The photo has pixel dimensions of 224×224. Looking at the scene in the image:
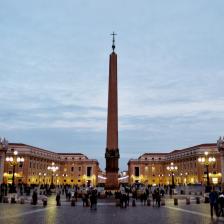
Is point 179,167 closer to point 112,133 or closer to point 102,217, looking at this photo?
point 112,133

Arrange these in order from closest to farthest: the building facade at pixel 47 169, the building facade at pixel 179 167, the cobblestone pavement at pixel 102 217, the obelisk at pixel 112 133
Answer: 1. the cobblestone pavement at pixel 102 217
2. the obelisk at pixel 112 133
3. the building facade at pixel 47 169
4. the building facade at pixel 179 167

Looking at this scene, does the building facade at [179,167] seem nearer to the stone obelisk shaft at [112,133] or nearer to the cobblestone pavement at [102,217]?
the stone obelisk shaft at [112,133]

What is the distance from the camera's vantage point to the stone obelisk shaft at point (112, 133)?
41.2 meters

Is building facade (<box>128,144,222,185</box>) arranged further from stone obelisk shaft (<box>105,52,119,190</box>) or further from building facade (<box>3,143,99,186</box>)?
stone obelisk shaft (<box>105,52,119,190</box>)

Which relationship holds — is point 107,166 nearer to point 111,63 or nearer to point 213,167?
point 111,63

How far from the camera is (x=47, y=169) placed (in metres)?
122

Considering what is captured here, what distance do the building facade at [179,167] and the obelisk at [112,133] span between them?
5347 cm

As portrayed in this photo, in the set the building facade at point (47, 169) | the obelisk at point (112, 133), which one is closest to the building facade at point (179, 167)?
the building facade at point (47, 169)

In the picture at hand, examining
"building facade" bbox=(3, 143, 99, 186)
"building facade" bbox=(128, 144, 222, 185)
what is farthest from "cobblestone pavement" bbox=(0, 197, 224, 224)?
"building facade" bbox=(3, 143, 99, 186)

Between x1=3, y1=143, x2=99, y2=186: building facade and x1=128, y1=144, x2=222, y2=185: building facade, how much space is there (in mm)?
18669

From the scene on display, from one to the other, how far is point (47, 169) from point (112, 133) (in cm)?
8595

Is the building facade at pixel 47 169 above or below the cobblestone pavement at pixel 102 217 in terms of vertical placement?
above

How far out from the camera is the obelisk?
41156 millimetres

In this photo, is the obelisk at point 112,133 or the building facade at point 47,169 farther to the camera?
the building facade at point 47,169
